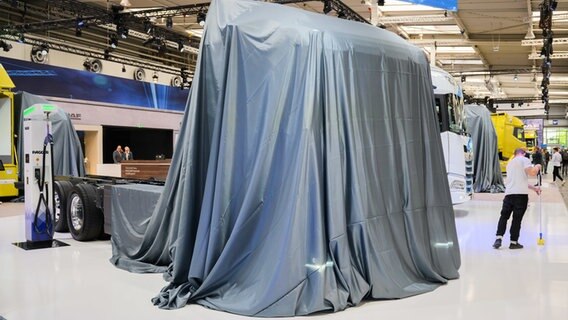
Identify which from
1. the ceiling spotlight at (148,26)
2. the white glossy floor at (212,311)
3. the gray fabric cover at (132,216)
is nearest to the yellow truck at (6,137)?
the ceiling spotlight at (148,26)

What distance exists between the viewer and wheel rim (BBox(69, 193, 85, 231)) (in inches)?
306

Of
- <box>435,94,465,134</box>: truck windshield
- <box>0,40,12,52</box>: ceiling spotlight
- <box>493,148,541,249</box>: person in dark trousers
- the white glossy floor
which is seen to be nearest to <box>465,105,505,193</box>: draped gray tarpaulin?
<box>435,94,465,134</box>: truck windshield

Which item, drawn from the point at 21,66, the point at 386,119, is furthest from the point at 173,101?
the point at 386,119

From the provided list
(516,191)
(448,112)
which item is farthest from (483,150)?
(516,191)

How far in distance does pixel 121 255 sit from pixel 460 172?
6.49 meters

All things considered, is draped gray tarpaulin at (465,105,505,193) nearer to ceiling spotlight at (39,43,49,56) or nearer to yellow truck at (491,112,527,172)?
yellow truck at (491,112,527,172)

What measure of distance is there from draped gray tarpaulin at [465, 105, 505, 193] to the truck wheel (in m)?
12.2

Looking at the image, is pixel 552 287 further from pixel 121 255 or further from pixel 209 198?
pixel 121 255

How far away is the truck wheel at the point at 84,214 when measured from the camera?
753 centimetres

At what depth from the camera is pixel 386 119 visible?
5129 millimetres

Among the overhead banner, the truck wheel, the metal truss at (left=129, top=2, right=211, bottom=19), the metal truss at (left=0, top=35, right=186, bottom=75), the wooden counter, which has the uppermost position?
the metal truss at (left=129, top=2, right=211, bottom=19)

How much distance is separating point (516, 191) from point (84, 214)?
20.1 feet

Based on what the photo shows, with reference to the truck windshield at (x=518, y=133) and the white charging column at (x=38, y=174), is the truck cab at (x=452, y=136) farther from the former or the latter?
the truck windshield at (x=518, y=133)

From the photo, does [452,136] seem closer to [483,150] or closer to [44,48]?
[483,150]
